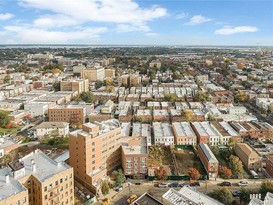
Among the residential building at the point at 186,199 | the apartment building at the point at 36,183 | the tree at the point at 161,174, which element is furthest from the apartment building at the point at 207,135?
the apartment building at the point at 36,183

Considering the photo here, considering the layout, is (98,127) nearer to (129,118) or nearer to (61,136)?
(61,136)

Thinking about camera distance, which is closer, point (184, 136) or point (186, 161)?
point (186, 161)

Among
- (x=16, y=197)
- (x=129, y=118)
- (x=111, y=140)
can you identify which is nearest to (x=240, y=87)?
(x=129, y=118)

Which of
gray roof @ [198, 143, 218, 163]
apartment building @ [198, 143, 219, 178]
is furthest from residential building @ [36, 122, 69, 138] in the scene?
apartment building @ [198, 143, 219, 178]

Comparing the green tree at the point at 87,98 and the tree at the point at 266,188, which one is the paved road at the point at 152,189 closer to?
the tree at the point at 266,188

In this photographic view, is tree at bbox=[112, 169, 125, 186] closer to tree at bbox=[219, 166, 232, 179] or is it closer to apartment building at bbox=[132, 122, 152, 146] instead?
tree at bbox=[219, 166, 232, 179]

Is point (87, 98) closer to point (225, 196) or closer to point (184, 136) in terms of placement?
point (184, 136)

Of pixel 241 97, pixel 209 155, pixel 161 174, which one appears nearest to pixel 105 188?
pixel 161 174
